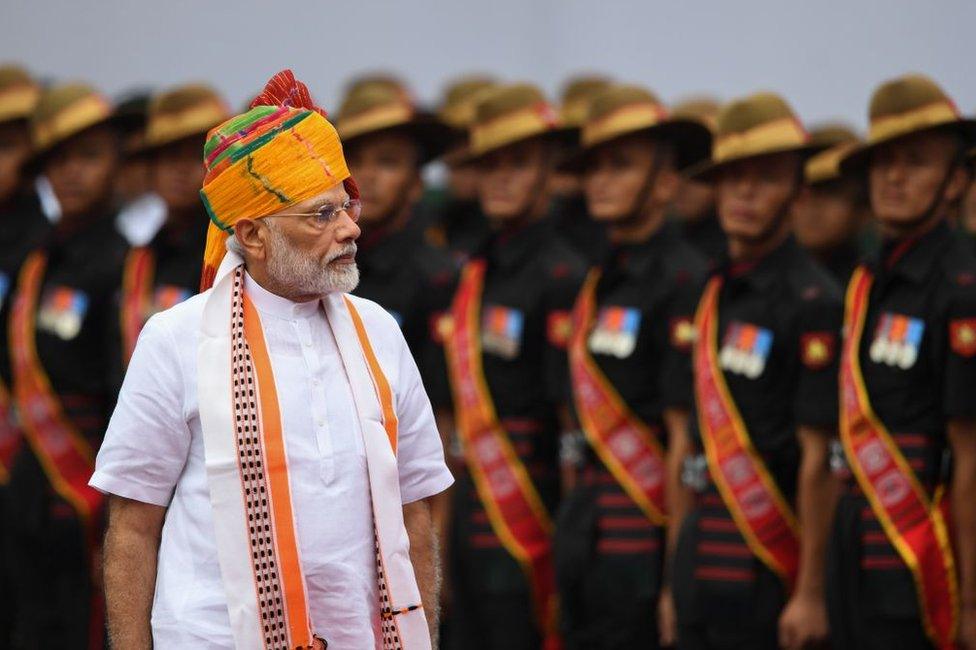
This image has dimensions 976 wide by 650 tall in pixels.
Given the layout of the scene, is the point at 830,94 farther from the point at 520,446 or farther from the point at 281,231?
the point at 281,231

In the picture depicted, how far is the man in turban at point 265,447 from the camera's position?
14.1 ft

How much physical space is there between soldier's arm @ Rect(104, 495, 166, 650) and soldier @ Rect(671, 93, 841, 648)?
8.94ft

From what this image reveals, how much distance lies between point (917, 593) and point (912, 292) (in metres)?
0.92

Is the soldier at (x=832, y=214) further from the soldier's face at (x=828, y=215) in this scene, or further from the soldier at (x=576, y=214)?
the soldier at (x=576, y=214)

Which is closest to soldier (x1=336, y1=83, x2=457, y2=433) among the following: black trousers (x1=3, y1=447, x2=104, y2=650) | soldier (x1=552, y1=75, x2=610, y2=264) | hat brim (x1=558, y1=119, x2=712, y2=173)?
soldier (x1=552, y1=75, x2=610, y2=264)

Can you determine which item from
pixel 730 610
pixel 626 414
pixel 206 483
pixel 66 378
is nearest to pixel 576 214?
pixel 626 414

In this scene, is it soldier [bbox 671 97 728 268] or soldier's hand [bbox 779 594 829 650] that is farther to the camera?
soldier [bbox 671 97 728 268]

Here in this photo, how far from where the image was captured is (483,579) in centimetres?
771

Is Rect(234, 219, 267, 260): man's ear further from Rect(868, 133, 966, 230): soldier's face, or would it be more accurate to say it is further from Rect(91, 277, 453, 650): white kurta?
Rect(868, 133, 966, 230): soldier's face

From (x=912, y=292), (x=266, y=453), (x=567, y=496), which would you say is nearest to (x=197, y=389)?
(x=266, y=453)

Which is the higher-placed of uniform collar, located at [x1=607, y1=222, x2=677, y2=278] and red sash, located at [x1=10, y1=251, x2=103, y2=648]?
uniform collar, located at [x1=607, y1=222, x2=677, y2=278]

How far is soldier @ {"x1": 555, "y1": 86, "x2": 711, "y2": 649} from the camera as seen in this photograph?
7.16 m

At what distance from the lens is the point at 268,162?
4.45 metres

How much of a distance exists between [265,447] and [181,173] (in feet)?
15.2
